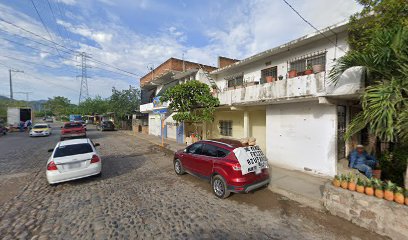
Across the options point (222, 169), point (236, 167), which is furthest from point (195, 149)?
point (236, 167)

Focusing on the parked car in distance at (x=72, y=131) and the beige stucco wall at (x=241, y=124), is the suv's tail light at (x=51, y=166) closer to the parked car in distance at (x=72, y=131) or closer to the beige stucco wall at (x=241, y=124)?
the beige stucco wall at (x=241, y=124)

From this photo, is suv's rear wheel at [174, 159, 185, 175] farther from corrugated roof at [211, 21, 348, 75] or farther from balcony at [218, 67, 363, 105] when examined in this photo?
corrugated roof at [211, 21, 348, 75]

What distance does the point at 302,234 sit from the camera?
3.48 metres

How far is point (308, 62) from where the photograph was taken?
7.61 m

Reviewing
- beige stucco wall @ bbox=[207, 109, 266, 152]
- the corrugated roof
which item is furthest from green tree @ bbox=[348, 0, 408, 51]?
beige stucco wall @ bbox=[207, 109, 266, 152]

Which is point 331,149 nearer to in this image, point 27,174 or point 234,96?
point 234,96

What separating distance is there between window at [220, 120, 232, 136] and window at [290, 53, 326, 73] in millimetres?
5444

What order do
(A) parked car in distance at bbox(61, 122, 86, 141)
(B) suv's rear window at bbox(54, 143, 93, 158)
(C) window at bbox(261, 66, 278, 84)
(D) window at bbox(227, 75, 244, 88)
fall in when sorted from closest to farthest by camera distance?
(B) suv's rear window at bbox(54, 143, 93, 158)
(C) window at bbox(261, 66, 278, 84)
(D) window at bbox(227, 75, 244, 88)
(A) parked car in distance at bbox(61, 122, 86, 141)

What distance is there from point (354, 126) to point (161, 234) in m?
4.91

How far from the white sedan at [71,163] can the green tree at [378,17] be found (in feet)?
28.3

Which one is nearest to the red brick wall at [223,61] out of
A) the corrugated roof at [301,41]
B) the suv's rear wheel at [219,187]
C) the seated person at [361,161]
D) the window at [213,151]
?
the corrugated roof at [301,41]

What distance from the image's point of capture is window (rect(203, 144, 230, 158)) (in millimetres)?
5166

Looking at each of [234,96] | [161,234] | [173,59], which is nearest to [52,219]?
[161,234]

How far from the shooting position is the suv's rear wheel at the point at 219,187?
4895 mm
